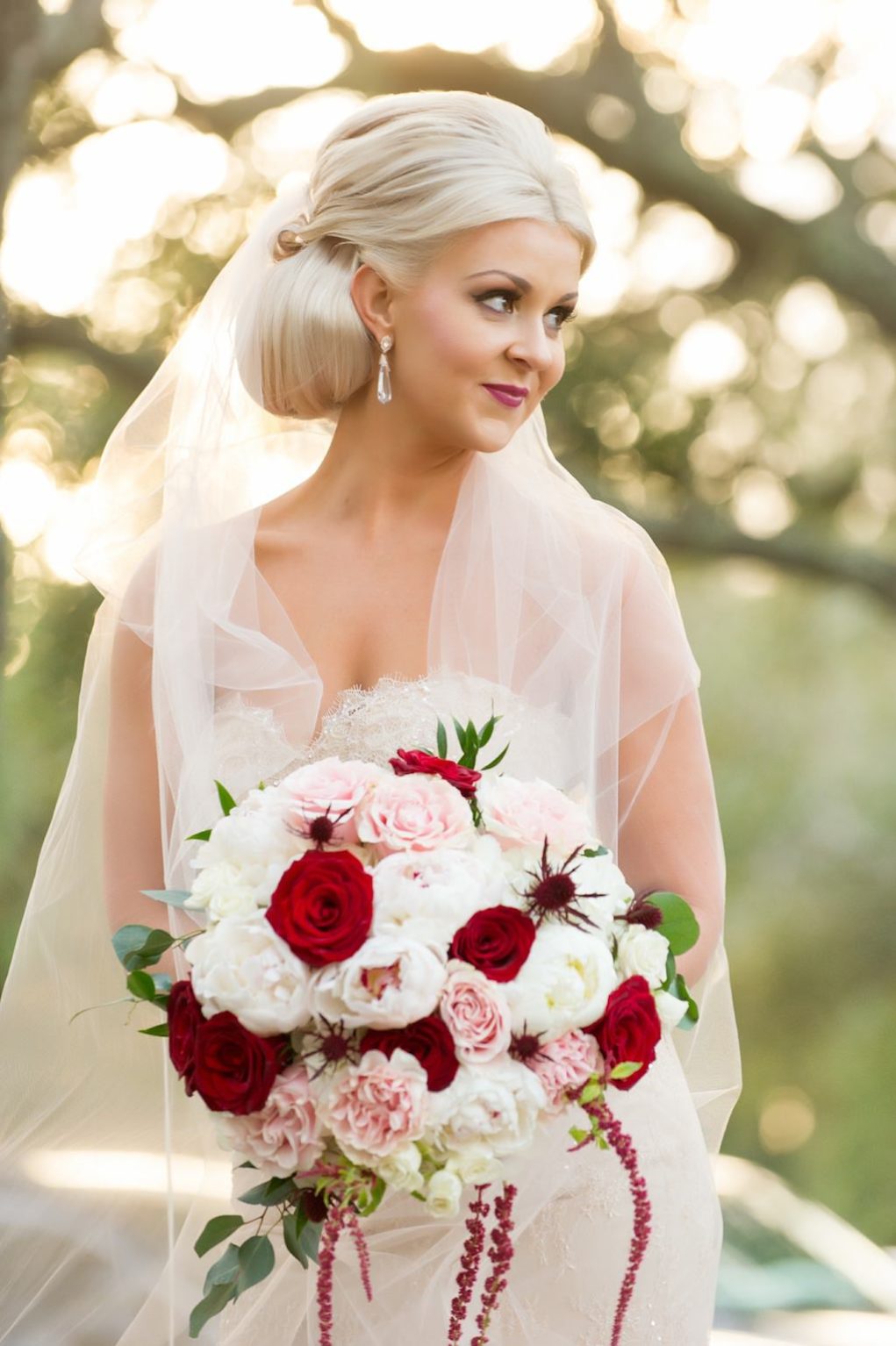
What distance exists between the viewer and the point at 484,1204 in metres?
1.92

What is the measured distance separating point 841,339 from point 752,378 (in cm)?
64

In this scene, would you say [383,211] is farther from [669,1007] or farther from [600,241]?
[600,241]

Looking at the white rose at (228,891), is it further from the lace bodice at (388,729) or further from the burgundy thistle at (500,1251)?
the lace bodice at (388,729)

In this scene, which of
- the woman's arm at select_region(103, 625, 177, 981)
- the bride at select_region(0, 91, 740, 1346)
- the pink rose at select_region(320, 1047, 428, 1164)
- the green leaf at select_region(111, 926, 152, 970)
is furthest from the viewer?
the woman's arm at select_region(103, 625, 177, 981)

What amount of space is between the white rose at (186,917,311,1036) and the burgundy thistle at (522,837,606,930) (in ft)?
0.93

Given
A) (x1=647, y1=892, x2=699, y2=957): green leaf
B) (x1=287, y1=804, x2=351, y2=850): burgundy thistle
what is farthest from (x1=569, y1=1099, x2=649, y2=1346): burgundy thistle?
(x1=287, y1=804, x2=351, y2=850): burgundy thistle

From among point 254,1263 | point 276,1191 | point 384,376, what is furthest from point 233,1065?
point 384,376

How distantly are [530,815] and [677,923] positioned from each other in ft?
1.07

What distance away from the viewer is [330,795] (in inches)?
76.2

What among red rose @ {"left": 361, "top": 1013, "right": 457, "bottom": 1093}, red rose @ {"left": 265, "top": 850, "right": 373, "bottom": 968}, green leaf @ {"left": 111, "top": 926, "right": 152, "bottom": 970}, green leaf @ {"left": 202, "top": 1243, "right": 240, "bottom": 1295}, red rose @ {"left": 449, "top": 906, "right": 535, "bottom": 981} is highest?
red rose @ {"left": 265, "top": 850, "right": 373, "bottom": 968}

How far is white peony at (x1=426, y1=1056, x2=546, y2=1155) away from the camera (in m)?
1.77

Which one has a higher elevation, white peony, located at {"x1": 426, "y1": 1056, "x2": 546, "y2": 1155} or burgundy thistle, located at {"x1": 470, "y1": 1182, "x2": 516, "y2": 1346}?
white peony, located at {"x1": 426, "y1": 1056, "x2": 546, "y2": 1155}

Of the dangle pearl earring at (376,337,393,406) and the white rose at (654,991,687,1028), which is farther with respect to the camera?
the dangle pearl earring at (376,337,393,406)

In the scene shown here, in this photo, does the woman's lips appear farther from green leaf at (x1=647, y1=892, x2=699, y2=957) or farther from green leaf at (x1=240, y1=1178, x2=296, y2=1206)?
green leaf at (x1=240, y1=1178, x2=296, y2=1206)
